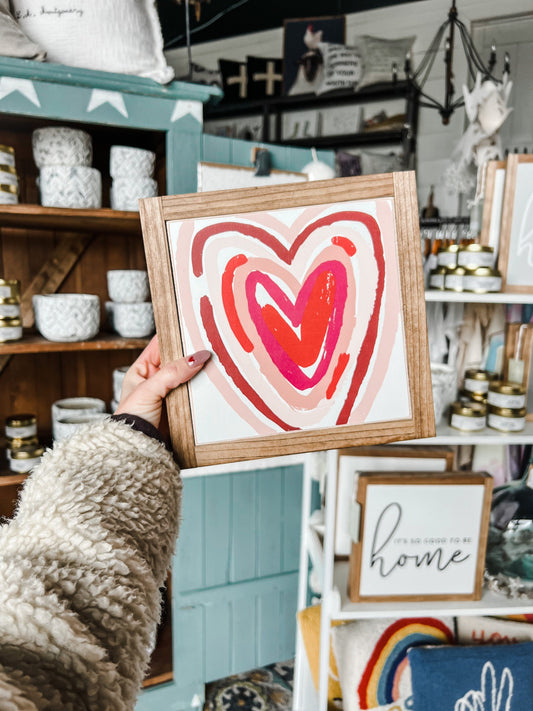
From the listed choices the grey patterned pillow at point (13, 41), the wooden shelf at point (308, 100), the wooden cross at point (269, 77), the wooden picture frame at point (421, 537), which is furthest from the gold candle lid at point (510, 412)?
the wooden cross at point (269, 77)

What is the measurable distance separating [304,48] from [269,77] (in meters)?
0.26

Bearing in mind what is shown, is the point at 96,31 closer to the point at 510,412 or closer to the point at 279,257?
the point at 279,257

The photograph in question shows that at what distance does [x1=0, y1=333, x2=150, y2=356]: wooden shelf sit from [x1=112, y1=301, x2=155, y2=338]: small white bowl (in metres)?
Result: 0.02

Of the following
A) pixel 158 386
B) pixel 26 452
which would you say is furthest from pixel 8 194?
pixel 158 386

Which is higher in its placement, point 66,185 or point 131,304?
point 66,185

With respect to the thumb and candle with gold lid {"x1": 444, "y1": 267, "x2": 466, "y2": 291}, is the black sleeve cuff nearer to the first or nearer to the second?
the thumb

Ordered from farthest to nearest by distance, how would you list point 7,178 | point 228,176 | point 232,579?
1. point 232,579
2. point 228,176
3. point 7,178

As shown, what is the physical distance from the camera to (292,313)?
748 millimetres

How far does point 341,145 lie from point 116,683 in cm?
291

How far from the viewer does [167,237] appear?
72 cm

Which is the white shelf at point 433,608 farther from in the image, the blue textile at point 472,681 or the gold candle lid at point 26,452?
the gold candle lid at point 26,452

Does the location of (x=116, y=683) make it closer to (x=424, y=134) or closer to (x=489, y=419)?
(x=489, y=419)

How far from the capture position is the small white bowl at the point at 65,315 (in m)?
1.31

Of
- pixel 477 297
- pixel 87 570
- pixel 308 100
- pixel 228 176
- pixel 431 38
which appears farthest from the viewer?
pixel 308 100
